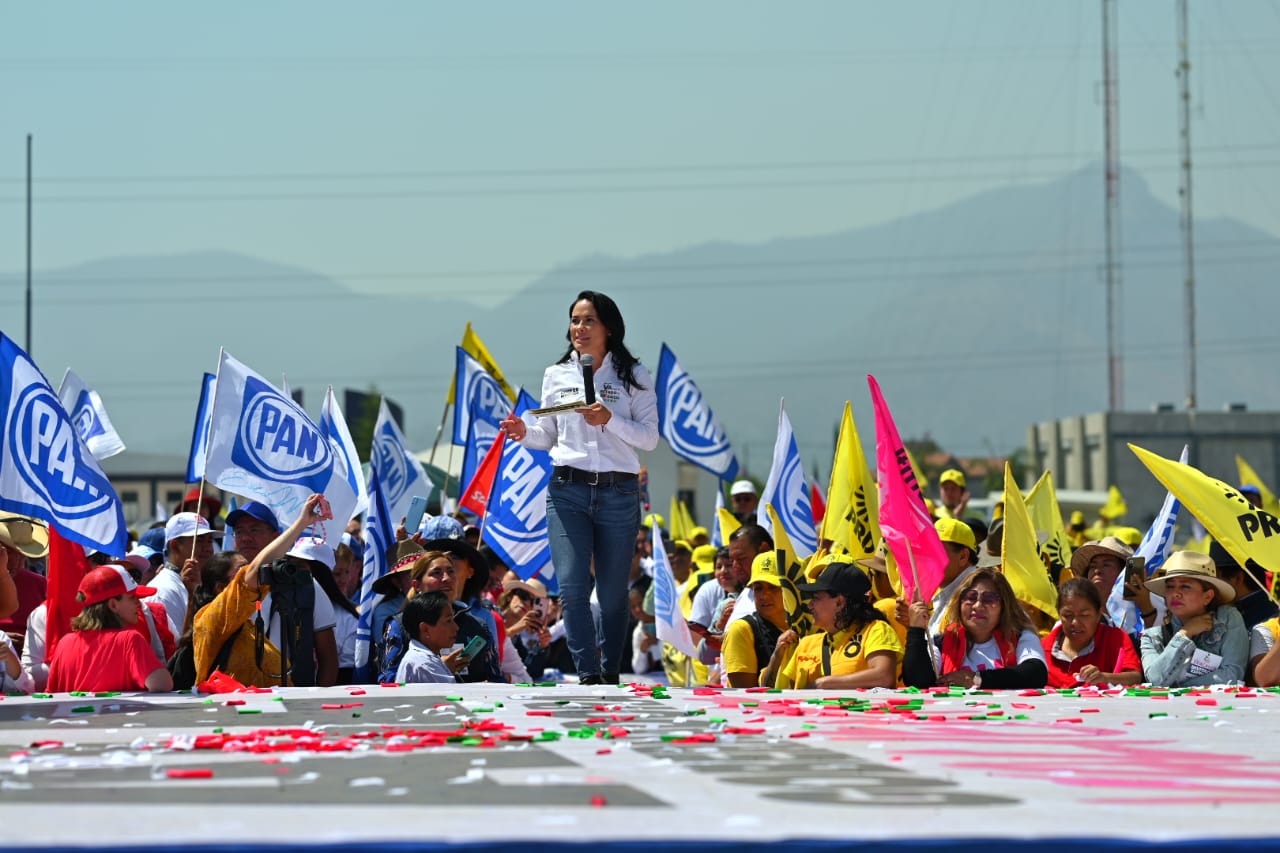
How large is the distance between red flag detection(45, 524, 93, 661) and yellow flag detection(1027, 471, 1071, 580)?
7.41m

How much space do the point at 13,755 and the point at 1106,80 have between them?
70.5 m

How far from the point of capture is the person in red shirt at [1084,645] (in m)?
11.0

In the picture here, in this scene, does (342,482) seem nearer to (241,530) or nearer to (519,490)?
(241,530)

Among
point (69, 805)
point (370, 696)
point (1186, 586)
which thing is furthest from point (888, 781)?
point (1186, 586)

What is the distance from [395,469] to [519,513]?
4120 mm

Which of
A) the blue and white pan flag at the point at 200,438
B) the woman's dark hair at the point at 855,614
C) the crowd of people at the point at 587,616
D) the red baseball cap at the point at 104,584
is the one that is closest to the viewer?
the red baseball cap at the point at 104,584

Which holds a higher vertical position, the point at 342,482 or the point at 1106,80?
the point at 1106,80

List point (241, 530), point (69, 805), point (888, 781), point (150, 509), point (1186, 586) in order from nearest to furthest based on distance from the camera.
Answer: point (69, 805) < point (888, 781) < point (1186, 586) < point (241, 530) < point (150, 509)

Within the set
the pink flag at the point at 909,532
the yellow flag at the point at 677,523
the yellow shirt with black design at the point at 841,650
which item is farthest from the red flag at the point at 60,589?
the yellow flag at the point at 677,523

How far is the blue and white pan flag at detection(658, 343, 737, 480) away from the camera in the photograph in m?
22.1

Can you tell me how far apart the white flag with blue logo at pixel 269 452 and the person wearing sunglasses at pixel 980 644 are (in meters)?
4.13

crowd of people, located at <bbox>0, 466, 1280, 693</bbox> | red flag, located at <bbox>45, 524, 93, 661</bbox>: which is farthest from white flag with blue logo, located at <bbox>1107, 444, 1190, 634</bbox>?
red flag, located at <bbox>45, 524, 93, 661</bbox>

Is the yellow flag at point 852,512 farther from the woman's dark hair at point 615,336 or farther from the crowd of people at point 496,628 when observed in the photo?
the woman's dark hair at point 615,336

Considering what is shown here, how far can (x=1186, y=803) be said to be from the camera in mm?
5977
